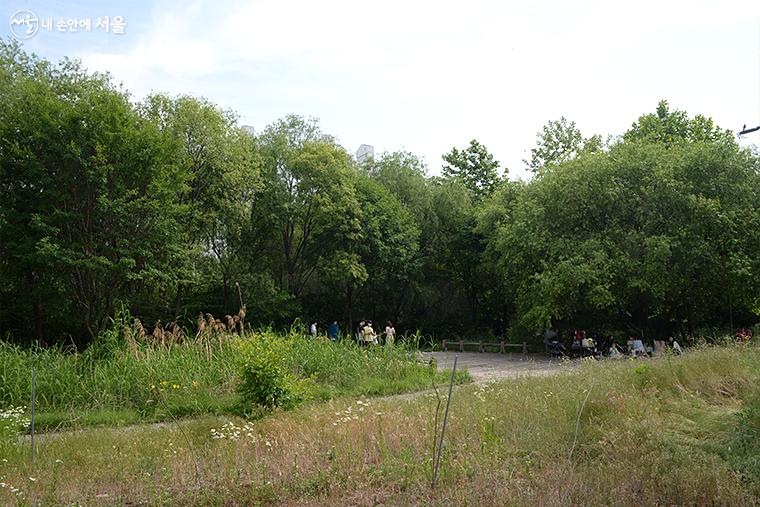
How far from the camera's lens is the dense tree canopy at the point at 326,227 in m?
19.7

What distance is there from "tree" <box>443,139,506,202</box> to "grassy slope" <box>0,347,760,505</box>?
33878 millimetres

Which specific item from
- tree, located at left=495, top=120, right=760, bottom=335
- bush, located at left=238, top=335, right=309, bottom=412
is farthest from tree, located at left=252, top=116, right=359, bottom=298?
bush, located at left=238, top=335, right=309, bottom=412

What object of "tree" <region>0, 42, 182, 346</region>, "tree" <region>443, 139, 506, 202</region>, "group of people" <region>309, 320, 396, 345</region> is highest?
"tree" <region>443, 139, 506, 202</region>

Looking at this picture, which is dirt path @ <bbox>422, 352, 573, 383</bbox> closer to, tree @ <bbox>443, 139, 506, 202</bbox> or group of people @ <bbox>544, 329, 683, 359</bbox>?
group of people @ <bbox>544, 329, 683, 359</bbox>

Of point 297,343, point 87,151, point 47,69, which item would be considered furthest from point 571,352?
point 47,69

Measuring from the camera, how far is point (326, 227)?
31.4m

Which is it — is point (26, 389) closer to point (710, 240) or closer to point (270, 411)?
point (270, 411)

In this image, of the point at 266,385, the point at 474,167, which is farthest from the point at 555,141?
the point at 266,385

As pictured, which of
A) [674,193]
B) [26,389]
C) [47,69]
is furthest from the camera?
[47,69]

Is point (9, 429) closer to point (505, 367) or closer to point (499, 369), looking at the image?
point (499, 369)

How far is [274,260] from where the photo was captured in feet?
107

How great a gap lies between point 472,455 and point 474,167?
37699 mm

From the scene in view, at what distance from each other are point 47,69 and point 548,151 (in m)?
27.9

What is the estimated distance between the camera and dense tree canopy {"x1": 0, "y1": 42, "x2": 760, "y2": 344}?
64.5 feet
